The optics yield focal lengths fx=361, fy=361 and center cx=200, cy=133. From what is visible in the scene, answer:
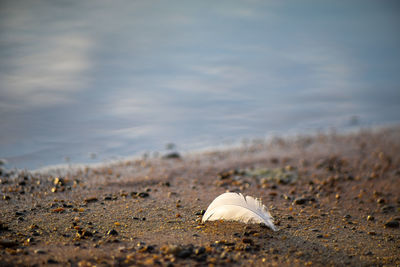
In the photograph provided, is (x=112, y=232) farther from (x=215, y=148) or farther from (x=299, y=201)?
(x=215, y=148)

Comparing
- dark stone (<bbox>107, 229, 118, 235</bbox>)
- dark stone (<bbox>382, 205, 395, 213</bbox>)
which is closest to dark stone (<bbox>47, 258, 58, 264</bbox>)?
dark stone (<bbox>107, 229, 118, 235</bbox>)

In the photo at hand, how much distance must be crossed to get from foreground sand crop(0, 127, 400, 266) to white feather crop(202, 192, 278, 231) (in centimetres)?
8

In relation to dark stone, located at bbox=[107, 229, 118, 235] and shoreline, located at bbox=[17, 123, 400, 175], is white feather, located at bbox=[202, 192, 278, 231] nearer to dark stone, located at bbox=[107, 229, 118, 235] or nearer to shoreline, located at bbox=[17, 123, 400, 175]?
A: dark stone, located at bbox=[107, 229, 118, 235]

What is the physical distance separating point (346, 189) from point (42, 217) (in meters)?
4.02

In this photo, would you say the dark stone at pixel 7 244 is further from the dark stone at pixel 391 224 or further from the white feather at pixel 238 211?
the dark stone at pixel 391 224

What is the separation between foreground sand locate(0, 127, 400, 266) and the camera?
115 inches

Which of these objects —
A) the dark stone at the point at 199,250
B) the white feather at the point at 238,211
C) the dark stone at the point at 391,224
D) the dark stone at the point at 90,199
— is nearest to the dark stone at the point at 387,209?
the dark stone at the point at 391,224

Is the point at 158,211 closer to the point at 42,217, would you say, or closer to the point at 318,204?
the point at 42,217

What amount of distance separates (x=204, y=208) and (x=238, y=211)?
634 millimetres

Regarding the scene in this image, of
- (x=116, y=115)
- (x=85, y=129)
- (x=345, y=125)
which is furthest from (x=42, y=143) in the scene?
(x=345, y=125)

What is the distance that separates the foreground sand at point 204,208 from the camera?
2.93m

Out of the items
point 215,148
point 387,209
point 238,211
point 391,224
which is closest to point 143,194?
point 238,211

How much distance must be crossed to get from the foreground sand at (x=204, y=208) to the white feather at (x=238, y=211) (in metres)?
0.08

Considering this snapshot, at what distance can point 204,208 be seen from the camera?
158 inches
